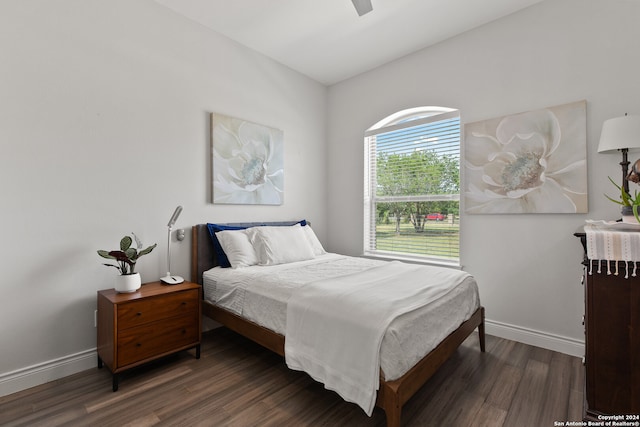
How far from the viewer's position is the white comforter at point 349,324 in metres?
1.51

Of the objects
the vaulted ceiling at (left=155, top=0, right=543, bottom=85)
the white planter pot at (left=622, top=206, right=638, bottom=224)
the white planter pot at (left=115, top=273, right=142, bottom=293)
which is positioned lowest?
the white planter pot at (left=115, top=273, right=142, bottom=293)

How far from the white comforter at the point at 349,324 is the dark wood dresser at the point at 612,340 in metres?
0.76

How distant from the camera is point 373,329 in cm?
151

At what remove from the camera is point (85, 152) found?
227cm

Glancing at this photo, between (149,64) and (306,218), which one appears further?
(306,218)

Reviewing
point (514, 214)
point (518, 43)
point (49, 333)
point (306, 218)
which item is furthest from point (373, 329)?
point (518, 43)

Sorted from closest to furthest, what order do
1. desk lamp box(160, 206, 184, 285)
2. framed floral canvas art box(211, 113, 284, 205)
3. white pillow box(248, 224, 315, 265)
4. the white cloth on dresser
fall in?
the white cloth on dresser → desk lamp box(160, 206, 184, 285) → white pillow box(248, 224, 315, 265) → framed floral canvas art box(211, 113, 284, 205)

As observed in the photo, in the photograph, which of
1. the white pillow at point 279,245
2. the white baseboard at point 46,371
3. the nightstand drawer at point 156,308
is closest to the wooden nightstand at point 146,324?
the nightstand drawer at point 156,308

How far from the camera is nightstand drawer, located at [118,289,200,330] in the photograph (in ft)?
6.59

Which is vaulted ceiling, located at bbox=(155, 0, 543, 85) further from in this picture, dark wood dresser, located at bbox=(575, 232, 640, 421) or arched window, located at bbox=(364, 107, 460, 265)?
dark wood dresser, located at bbox=(575, 232, 640, 421)

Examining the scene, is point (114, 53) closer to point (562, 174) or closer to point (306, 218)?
point (306, 218)

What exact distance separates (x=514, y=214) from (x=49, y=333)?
12.6ft

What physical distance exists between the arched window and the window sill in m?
0.01

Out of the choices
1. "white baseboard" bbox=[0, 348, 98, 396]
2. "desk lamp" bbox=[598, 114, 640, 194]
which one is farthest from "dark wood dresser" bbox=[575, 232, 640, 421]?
"white baseboard" bbox=[0, 348, 98, 396]
